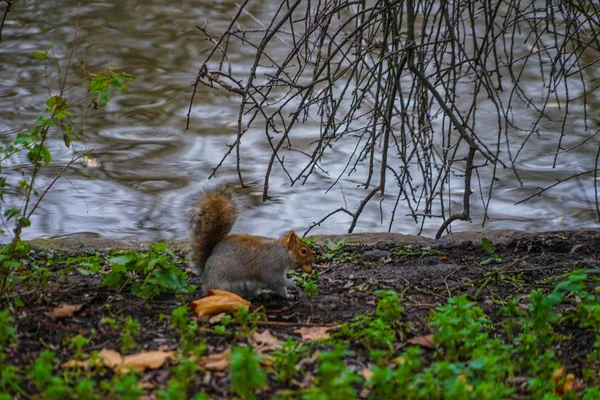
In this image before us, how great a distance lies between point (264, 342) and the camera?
3123mm

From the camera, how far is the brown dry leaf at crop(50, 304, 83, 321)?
10.6ft

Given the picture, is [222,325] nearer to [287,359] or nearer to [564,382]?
[287,359]

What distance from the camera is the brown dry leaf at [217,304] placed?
3.34 meters

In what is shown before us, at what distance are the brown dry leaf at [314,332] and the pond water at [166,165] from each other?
7.77 ft

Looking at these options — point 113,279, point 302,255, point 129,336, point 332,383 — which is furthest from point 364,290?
point 332,383

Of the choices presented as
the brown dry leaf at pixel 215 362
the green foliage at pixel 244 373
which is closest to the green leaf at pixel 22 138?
the brown dry leaf at pixel 215 362

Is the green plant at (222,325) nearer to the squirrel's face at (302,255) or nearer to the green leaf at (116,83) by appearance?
the squirrel's face at (302,255)

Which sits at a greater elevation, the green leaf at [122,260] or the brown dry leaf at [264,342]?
the green leaf at [122,260]

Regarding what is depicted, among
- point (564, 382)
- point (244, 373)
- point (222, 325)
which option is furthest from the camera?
point (222, 325)

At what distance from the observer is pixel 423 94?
4.54 meters

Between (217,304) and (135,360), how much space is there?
0.62 meters

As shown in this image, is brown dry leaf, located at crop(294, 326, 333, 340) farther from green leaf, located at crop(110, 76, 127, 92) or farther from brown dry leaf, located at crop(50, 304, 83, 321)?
green leaf, located at crop(110, 76, 127, 92)

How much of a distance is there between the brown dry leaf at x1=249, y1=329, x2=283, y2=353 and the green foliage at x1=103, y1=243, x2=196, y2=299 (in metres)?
0.40

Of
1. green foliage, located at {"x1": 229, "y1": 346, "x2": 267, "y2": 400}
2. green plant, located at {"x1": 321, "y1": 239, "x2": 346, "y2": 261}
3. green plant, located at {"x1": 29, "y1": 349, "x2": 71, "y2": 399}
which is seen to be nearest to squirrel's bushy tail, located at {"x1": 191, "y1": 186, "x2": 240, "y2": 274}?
green plant, located at {"x1": 321, "y1": 239, "x2": 346, "y2": 261}
